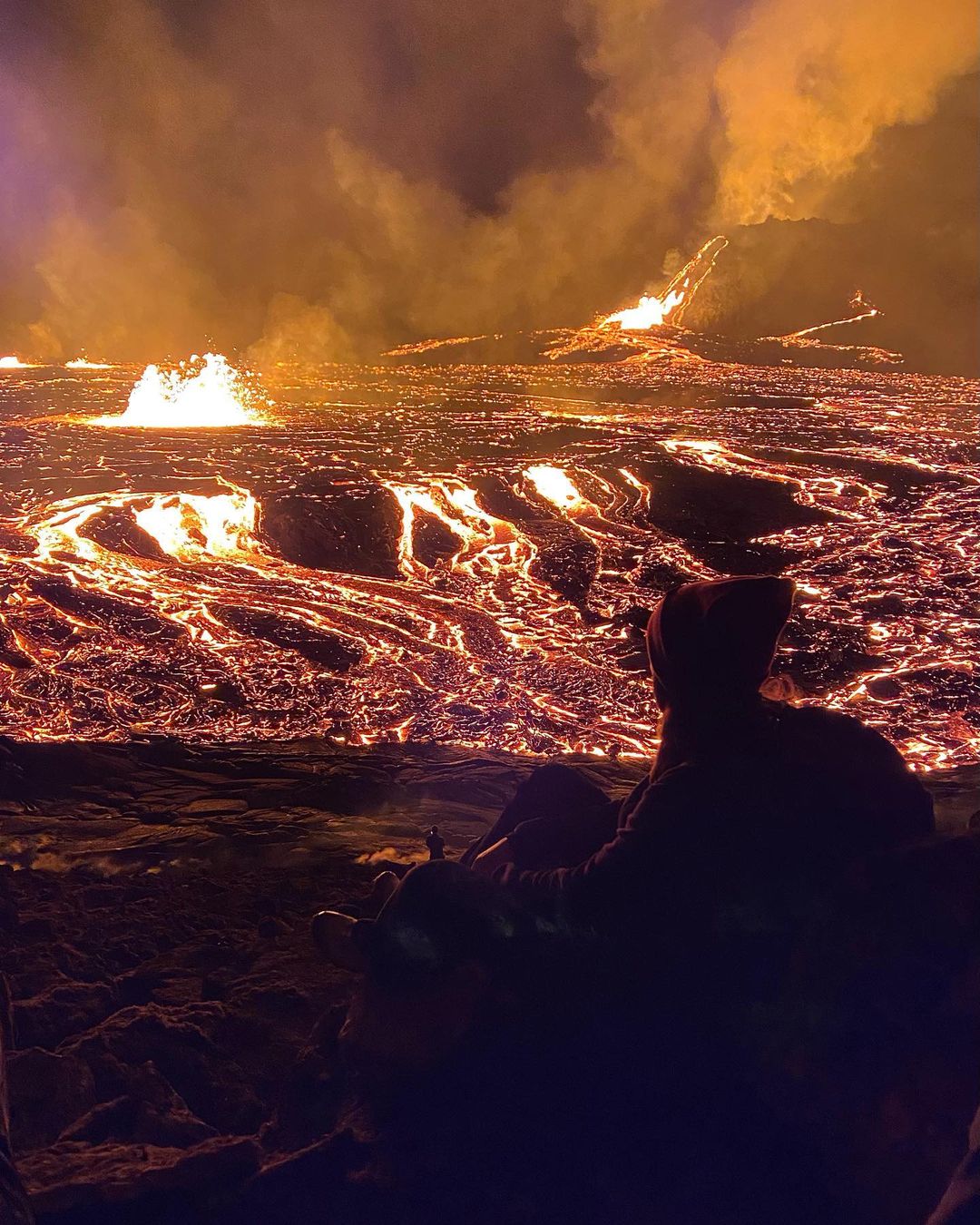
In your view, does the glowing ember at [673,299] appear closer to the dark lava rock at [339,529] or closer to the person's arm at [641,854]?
the dark lava rock at [339,529]

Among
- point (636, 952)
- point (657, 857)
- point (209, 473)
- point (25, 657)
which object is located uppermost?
point (209, 473)

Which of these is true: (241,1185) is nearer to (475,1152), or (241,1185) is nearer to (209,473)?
(475,1152)

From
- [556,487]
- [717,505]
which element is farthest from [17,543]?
[717,505]

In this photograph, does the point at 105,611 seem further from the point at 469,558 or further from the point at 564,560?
the point at 564,560

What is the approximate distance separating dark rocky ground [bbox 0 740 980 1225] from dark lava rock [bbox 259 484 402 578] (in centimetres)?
342

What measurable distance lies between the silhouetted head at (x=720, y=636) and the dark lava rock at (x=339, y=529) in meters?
5.40

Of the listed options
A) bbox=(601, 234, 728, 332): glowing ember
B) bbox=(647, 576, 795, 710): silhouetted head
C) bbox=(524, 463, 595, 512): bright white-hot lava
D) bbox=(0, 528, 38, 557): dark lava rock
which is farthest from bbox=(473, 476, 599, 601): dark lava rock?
bbox=(601, 234, 728, 332): glowing ember

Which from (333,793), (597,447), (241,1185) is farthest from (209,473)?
(241,1185)

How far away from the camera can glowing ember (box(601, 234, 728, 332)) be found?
57.7 ft

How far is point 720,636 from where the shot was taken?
1.72m

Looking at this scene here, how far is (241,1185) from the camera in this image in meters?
1.84

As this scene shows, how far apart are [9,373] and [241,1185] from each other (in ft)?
62.4

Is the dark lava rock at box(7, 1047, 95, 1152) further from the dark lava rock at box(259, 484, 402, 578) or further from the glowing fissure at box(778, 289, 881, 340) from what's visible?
the glowing fissure at box(778, 289, 881, 340)

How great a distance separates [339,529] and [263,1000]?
19.8ft
